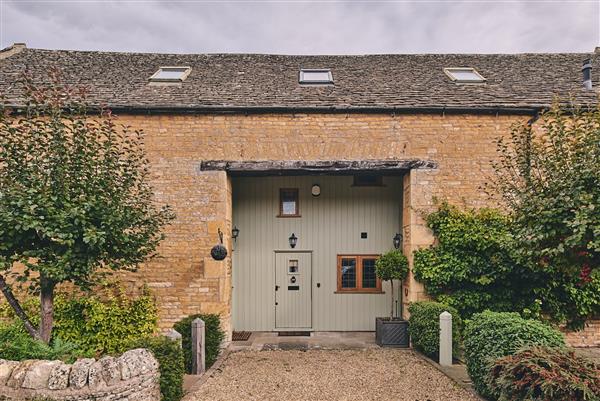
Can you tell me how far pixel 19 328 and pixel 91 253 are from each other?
3.01 meters

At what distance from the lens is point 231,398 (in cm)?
602

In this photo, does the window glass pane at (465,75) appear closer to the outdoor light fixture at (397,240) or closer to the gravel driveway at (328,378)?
the outdoor light fixture at (397,240)

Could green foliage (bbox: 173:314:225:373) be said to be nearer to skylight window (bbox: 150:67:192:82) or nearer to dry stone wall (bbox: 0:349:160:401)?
dry stone wall (bbox: 0:349:160:401)

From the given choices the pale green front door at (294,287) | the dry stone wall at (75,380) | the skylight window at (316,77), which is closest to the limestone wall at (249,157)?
the pale green front door at (294,287)

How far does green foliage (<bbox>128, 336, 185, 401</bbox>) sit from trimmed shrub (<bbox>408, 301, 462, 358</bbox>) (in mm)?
4833

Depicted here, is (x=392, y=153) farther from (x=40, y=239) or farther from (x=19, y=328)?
(x=19, y=328)

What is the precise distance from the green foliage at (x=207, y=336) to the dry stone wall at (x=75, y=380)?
2.39 m

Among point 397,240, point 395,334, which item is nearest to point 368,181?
point 397,240

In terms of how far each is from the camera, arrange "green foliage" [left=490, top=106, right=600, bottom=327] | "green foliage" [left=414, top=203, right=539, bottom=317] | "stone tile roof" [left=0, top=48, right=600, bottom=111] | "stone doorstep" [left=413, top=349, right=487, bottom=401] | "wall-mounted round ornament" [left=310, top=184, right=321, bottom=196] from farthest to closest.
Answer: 1. "wall-mounted round ornament" [left=310, top=184, right=321, bottom=196]
2. "stone tile roof" [left=0, top=48, right=600, bottom=111]
3. "green foliage" [left=414, top=203, right=539, bottom=317]
4. "stone doorstep" [left=413, top=349, right=487, bottom=401]
5. "green foliage" [left=490, top=106, right=600, bottom=327]

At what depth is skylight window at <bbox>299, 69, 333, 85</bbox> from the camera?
11109mm

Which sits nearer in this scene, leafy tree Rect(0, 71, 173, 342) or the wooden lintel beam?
leafy tree Rect(0, 71, 173, 342)

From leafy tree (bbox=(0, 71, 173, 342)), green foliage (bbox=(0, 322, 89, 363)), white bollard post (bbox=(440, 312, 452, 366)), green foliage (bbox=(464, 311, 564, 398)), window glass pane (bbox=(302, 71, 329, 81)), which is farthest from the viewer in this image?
window glass pane (bbox=(302, 71, 329, 81))

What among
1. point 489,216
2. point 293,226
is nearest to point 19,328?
point 293,226

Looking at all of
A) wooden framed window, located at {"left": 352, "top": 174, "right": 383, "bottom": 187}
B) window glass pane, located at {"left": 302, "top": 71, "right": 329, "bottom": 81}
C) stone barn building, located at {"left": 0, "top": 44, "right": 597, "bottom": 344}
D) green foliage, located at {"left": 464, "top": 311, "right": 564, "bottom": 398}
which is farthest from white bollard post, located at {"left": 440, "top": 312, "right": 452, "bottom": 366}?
window glass pane, located at {"left": 302, "top": 71, "right": 329, "bottom": 81}
